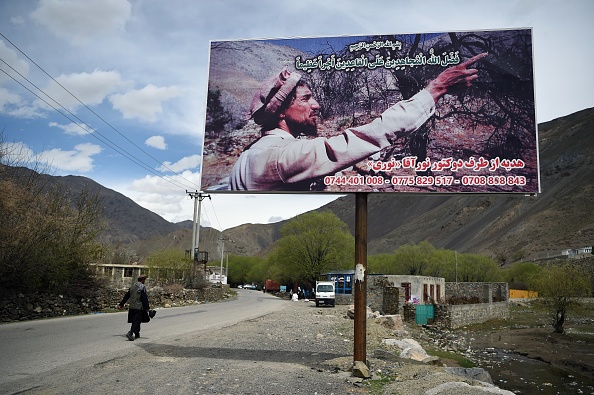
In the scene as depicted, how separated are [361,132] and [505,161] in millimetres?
3153

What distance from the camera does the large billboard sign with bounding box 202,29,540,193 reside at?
10211mm

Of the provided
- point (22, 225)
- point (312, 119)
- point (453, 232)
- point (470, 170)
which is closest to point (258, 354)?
point (312, 119)

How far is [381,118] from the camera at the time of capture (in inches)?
419

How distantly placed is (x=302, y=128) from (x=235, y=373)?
551cm

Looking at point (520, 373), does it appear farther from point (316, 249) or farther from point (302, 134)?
point (316, 249)

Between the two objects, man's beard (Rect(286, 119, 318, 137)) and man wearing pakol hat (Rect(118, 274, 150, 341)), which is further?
man wearing pakol hat (Rect(118, 274, 150, 341))

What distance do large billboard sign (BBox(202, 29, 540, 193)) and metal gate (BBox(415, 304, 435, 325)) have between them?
25.8 meters

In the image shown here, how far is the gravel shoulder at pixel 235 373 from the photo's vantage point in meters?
7.42

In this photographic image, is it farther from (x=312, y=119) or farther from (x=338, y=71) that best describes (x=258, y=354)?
(x=338, y=71)

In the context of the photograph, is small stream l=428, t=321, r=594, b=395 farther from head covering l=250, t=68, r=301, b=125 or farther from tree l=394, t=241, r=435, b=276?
tree l=394, t=241, r=435, b=276

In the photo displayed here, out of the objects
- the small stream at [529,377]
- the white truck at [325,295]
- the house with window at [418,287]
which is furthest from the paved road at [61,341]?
the white truck at [325,295]

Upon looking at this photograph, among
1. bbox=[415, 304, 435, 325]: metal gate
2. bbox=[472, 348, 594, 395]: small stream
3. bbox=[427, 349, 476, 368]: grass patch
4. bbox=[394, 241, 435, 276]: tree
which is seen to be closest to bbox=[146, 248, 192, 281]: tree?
bbox=[415, 304, 435, 325]: metal gate

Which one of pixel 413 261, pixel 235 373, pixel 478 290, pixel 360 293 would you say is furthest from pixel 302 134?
pixel 413 261

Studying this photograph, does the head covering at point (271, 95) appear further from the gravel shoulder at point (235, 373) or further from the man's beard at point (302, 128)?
the gravel shoulder at point (235, 373)
